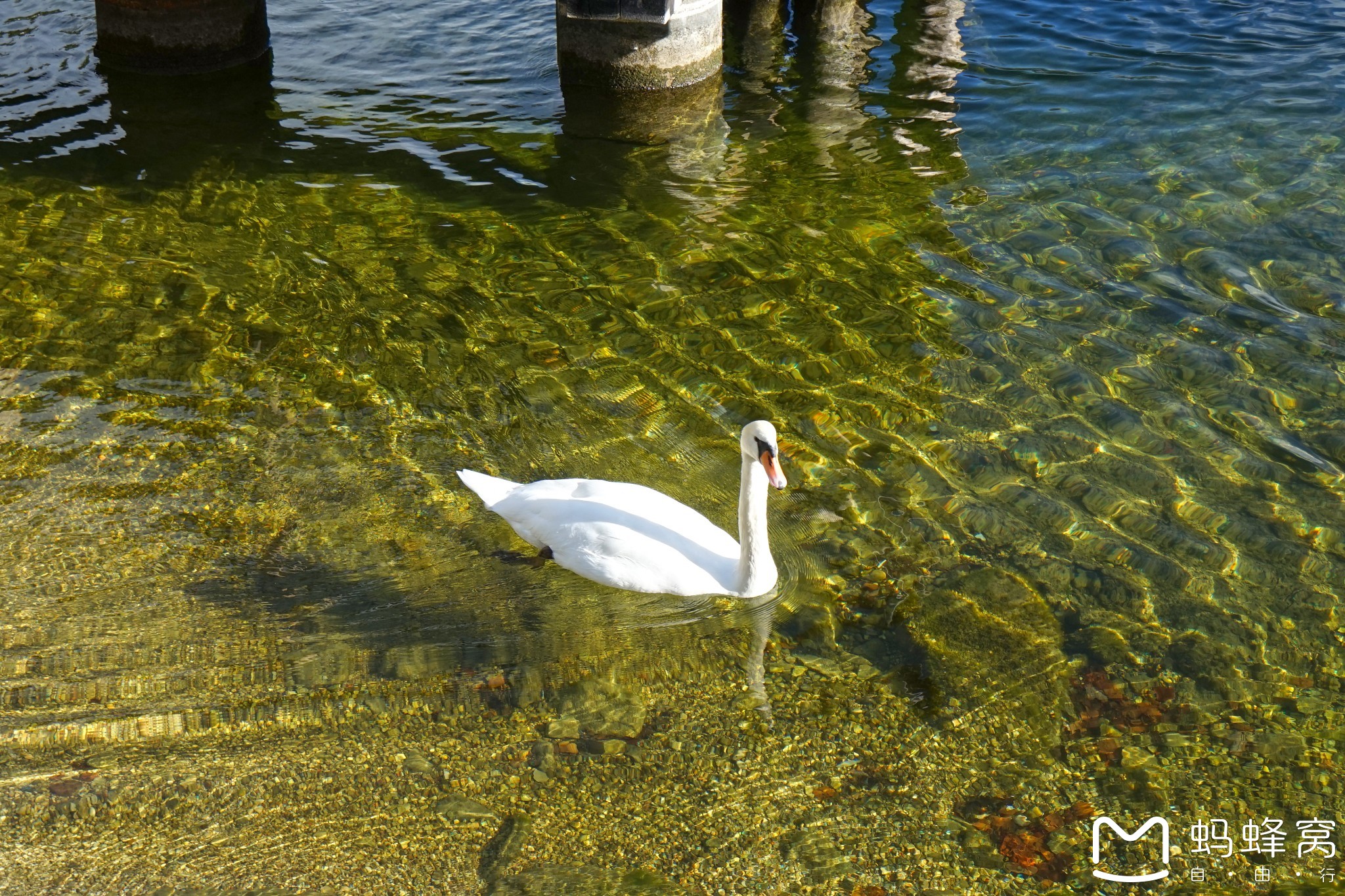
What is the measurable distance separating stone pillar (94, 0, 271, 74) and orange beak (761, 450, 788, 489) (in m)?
10.6

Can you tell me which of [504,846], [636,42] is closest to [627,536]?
[504,846]

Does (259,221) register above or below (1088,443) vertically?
above

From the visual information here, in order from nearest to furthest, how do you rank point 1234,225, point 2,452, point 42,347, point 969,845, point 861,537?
point 969,845 → point 861,537 → point 2,452 → point 42,347 → point 1234,225

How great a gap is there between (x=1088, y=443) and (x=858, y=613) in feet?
7.09

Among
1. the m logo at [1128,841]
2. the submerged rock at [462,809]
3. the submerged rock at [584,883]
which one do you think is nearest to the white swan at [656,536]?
the submerged rock at [462,809]

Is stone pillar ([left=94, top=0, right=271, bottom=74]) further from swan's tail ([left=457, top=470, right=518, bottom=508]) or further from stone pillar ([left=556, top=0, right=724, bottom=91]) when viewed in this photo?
swan's tail ([left=457, top=470, right=518, bottom=508])

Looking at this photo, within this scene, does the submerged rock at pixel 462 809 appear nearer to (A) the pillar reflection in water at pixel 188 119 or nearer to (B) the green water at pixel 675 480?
(B) the green water at pixel 675 480

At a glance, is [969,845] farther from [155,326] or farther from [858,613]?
[155,326]

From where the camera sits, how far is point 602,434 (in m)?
7.06

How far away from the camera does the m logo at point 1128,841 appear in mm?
4496

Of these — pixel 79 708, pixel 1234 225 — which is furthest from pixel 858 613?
pixel 1234 225

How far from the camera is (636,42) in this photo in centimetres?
1191

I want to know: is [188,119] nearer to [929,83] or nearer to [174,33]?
[174,33]

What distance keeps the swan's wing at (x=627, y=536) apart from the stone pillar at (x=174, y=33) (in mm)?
9547
